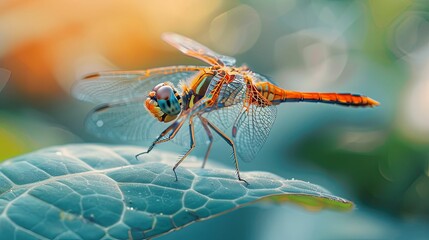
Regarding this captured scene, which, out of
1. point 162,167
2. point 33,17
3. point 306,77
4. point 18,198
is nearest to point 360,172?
point 306,77

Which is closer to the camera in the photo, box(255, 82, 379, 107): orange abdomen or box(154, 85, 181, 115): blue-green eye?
box(154, 85, 181, 115): blue-green eye

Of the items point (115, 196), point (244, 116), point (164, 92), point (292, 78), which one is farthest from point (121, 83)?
point (292, 78)

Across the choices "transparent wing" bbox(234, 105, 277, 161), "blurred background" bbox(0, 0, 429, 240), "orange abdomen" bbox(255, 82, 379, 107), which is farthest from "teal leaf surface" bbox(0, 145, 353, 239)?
"blurred background" bbox(0, 0, 429, 240)

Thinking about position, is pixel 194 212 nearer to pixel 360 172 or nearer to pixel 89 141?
pixel 360 172

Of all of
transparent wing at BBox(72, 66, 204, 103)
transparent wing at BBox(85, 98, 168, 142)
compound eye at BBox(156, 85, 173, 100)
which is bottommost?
transparent wing at BBox(85, 98, 168, 142)

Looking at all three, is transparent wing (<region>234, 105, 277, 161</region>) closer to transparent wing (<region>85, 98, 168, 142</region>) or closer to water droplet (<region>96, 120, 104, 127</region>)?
transparent wing (<region>85, 98, 168, 142</region>)

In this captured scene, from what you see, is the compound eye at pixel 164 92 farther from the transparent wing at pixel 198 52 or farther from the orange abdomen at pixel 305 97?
the orange abdomen at pixel 305 97

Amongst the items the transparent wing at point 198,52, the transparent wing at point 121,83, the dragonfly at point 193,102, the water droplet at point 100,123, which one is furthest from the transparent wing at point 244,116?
the water droplet at point 100,123

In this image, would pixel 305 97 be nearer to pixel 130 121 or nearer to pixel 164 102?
pixel 164 102
